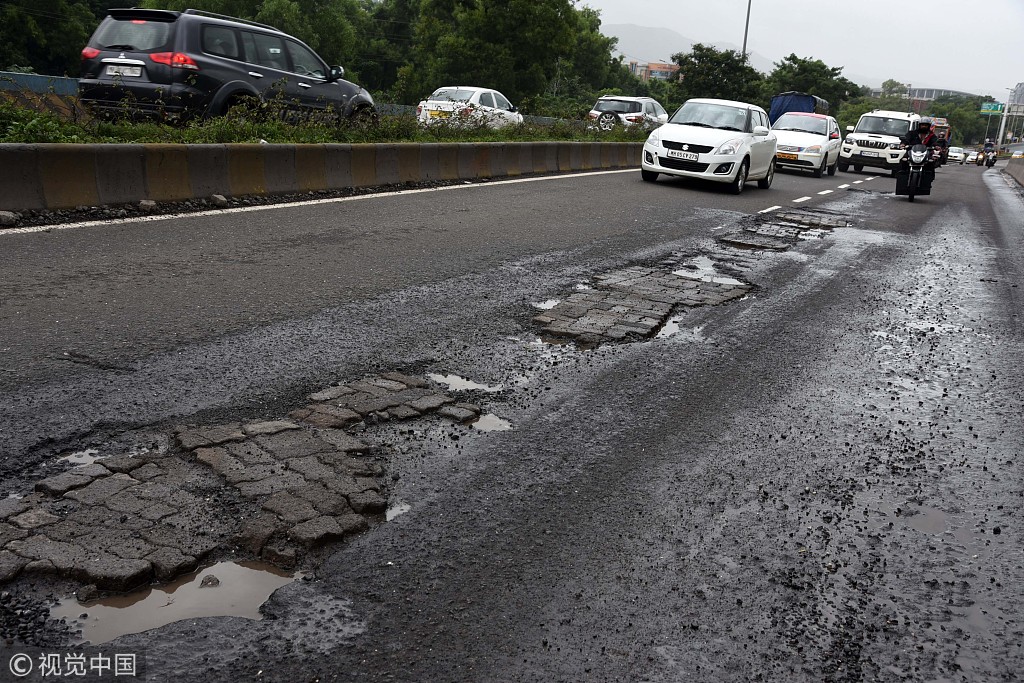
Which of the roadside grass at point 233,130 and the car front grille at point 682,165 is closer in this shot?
the roadside grass at point 233,130

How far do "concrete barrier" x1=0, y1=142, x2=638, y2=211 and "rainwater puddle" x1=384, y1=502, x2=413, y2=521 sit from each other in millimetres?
Answer: 6839

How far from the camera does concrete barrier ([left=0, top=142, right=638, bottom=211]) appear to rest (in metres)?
8.87

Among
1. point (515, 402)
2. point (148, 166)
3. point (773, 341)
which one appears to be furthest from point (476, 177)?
point (515, 402)

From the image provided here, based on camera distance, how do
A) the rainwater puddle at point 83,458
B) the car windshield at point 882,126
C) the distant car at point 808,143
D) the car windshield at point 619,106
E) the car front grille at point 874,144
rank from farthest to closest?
the car windshield at point 882,126 → the car windshield at point 619,106 → the car front grille at point 874,144 → the distant car at point 808,143 → the rainwater puddle at point 83,458

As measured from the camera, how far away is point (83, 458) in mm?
3605

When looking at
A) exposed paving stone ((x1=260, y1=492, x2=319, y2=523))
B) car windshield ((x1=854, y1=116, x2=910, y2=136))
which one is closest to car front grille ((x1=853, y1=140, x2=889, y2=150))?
car windshield ((x1=854, y1=116, x2=910, y2=136))

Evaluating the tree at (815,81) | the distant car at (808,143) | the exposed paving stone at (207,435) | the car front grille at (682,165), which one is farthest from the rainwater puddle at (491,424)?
the tree at (815,81)

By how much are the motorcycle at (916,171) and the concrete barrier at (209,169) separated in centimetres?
814

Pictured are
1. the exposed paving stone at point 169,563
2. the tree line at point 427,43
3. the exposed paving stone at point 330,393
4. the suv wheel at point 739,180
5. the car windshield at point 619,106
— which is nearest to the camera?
the exposed paving stone at point 169,563

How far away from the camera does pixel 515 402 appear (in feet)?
15.4

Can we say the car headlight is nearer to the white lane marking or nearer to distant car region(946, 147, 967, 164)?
the white lane marking

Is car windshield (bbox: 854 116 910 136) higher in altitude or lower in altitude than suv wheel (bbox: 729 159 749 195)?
higher

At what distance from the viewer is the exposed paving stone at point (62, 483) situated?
331cm

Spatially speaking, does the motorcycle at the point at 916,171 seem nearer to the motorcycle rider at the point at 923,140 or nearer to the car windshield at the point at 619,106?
the motorcycle rider at the point at 923,140
